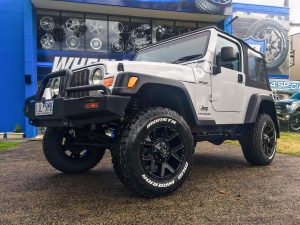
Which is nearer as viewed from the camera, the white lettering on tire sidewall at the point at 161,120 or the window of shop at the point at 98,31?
the white lettering on tire sidewall at the point at 161,120

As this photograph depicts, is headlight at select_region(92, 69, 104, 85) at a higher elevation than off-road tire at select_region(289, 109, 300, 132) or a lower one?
higher

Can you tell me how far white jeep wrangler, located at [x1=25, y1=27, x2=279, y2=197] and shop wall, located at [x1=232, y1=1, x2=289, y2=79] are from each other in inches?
542

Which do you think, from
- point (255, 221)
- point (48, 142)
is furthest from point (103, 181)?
point (255, 221)

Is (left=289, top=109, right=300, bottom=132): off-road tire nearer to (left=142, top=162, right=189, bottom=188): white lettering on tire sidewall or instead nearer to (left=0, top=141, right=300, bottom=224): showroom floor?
(left=0, top=141, right=300, bottom=224): showroom floor

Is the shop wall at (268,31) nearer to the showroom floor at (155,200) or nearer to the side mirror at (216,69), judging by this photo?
the side mirror at (216,69)

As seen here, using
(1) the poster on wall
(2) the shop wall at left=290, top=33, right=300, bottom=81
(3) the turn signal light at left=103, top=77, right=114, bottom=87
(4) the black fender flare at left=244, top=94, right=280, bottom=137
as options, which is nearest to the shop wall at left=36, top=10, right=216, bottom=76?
(1) the poster on wall

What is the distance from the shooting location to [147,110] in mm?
3400

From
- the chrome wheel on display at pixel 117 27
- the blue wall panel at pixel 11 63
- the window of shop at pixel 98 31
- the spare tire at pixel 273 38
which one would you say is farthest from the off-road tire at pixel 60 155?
the spare tire at pixel 273 38

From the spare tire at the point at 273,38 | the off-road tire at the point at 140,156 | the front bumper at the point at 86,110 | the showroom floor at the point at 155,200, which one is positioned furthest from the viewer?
the spare tire at the point at 273,38

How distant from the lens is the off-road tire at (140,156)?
3115 millimetres

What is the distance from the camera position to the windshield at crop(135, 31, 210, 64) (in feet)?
14.5

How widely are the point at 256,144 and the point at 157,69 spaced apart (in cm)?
236

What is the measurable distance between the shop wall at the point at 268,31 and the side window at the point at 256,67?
12984 millimetres

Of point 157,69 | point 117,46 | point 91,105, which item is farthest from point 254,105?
point 117,46
